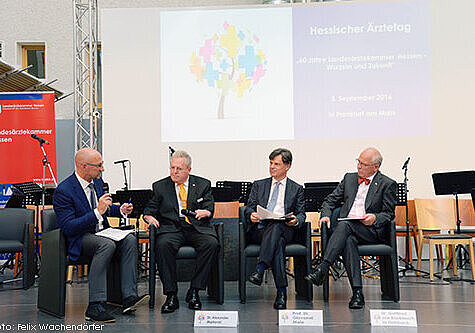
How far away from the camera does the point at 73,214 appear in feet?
12.7

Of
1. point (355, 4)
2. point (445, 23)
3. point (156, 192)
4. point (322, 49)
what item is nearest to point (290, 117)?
point (322, 49)

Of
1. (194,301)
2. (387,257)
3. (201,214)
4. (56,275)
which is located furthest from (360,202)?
(56,275)

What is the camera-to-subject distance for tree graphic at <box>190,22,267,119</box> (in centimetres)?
802

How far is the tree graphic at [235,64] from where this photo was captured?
8.02 meters

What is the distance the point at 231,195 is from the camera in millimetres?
6223

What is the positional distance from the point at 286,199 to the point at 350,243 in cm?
64

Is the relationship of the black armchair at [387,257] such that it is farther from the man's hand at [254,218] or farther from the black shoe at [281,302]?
the man's hand at [254,218]

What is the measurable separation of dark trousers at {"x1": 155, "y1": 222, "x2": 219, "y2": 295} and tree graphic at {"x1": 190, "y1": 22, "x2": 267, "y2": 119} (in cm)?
398

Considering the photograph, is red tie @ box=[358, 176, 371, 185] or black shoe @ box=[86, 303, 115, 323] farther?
red tie @ box=[358, 176, 371, 185]

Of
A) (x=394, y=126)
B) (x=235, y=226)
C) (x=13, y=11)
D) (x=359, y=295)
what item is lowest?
(x=359, y=295)

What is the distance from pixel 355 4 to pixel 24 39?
6.80 metres

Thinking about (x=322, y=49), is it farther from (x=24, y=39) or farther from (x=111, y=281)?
(x=24, y=39)

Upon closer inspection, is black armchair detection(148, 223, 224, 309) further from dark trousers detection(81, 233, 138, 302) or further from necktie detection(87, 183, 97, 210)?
necktie detection(87, 183, 97, 210)

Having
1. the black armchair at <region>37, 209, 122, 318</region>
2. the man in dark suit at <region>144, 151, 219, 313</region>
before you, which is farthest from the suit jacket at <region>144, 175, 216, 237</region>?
the black armchair at <region>37, 209, 122, 318</region>
